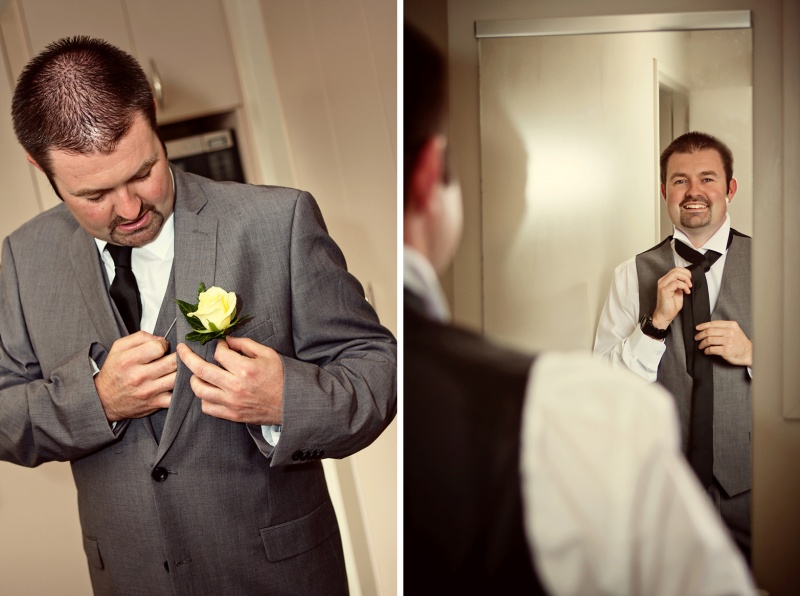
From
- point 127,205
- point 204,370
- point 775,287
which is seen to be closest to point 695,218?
point 775,287

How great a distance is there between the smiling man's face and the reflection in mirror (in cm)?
2

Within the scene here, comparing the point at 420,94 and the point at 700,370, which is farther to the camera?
the point at 420,94

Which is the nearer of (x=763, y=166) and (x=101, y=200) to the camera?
(x=763, y=166)

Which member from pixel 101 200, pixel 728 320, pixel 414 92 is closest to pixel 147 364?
pixel 101 200

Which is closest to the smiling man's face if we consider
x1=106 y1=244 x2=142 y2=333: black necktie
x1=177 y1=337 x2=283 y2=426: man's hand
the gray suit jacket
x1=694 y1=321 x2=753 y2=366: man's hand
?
x1=694 y1=321 x2=753 y2=366: man's hand

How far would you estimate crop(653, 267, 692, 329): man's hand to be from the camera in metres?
1.15

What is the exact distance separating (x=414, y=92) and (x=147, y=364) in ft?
2.16

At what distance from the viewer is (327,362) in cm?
142

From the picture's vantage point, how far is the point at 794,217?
1.12m

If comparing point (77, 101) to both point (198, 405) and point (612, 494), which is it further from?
point (612, 494)

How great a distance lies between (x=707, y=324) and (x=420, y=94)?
0.61 metres

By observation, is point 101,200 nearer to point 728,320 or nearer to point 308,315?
point 308,315

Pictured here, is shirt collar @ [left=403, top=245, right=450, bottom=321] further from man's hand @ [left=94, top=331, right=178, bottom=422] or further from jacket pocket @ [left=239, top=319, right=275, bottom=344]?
man's hand @ [left=94, top=331, right=178, bottom=422]

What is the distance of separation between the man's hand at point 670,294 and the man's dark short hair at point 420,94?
451 mm
